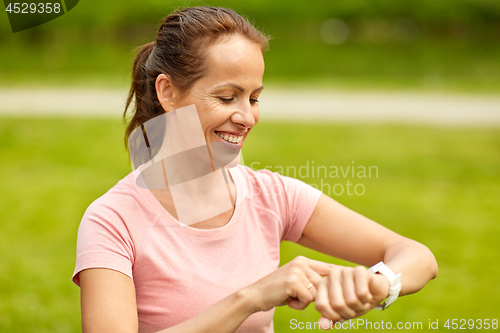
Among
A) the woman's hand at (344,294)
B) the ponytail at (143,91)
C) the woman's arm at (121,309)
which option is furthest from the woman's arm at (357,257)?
the ponytail at (143,91)

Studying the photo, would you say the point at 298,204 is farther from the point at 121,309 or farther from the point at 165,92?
the point at 121,309

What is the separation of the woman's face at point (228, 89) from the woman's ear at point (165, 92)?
89 mm

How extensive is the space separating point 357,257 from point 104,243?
0.93m

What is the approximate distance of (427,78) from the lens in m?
12.6

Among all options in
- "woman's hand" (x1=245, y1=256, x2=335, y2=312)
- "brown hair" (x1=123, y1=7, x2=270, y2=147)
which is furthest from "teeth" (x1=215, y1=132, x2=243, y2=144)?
"woman's hand" (x1=245, y1=256, x2=335, y2=312)

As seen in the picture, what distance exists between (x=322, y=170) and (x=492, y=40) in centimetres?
1133

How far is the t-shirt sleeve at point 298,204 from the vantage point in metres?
2.12

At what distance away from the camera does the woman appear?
1.60 metres

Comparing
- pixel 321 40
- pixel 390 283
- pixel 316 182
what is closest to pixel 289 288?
pixel 390 283

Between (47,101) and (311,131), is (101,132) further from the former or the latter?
(311,131)

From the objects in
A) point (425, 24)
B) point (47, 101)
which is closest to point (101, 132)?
point (47, 101)

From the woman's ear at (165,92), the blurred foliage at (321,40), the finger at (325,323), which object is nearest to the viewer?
the finger at (325,323)

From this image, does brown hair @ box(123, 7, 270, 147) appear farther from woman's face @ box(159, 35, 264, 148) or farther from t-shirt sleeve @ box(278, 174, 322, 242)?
t-shirt sleeve @ box(278, 174, 322, 242)
